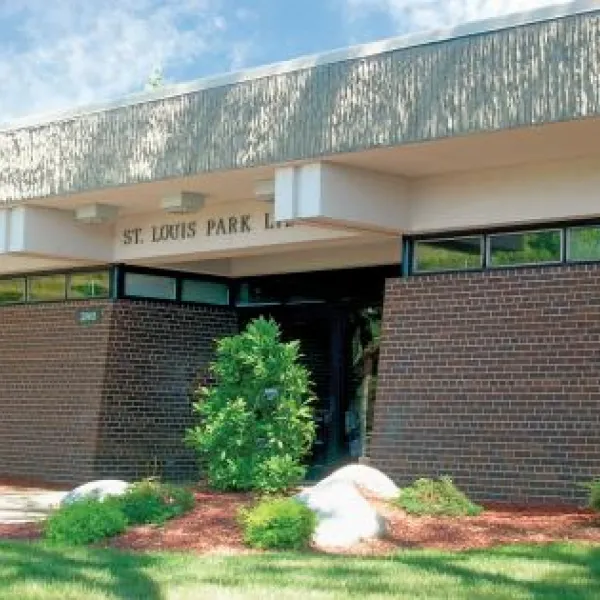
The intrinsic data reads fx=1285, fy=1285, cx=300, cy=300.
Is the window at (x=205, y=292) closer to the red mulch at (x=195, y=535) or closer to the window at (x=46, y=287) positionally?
the window at (x=46, y=287)

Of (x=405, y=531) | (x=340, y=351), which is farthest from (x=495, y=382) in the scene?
(x=340, y=351)

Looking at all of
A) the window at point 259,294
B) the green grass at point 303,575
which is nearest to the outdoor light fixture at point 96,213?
the window at point 259,294

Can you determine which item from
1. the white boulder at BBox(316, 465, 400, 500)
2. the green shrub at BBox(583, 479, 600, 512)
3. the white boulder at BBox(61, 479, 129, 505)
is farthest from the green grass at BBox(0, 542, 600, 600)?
the white boulder at BBox(316, 465, 400, 500)

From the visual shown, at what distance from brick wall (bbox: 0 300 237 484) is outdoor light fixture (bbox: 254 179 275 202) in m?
4.21

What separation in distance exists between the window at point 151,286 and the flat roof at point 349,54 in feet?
10.2

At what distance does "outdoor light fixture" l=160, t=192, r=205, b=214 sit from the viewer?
16.5 metres

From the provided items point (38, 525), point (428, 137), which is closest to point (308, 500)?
point (38, 525)

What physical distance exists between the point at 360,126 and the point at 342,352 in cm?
624

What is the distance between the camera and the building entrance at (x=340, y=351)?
1888 cm

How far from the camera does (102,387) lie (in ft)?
Result: 61.0

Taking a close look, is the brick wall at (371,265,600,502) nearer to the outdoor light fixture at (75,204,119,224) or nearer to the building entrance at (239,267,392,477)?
the building entrance at (239,267,392,477)

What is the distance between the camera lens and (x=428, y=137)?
1295 centimetres

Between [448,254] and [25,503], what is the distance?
19.7ft

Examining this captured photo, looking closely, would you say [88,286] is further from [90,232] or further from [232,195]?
[232,195]
